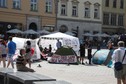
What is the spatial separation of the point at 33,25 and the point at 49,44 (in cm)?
1569

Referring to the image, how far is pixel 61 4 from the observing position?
58438mm

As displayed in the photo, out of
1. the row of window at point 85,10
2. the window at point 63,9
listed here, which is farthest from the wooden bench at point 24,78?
the window at point 63,9

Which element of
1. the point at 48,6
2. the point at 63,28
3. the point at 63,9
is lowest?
the point at 63,28

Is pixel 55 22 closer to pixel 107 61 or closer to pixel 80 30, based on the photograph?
pixel 80 30

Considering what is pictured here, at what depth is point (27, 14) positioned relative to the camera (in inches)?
2104

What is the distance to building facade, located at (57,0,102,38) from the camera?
5856cm

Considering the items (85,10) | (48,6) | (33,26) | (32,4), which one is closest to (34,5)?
(32,4)

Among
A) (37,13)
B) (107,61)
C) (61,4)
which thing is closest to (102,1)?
(61,4)

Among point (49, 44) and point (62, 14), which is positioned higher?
point (62, 14)

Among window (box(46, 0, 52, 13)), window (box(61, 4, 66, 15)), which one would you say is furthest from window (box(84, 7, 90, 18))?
window (box(46, 0, 52, 13))

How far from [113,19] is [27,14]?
20.4m

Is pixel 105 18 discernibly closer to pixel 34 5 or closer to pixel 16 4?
pixel 34 5

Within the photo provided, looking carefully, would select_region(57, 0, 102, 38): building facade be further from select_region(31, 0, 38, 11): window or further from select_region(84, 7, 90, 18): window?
select_region(31, 0, 38, 11): window

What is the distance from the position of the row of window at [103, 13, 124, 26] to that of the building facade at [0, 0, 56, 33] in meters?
13.2
